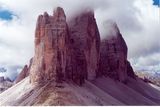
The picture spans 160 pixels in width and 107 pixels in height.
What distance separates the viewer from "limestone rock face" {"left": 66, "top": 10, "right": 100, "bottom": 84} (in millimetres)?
161250

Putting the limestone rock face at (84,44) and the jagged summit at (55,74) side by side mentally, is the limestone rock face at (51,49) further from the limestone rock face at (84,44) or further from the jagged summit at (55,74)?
the limestone rock face at (84,44)

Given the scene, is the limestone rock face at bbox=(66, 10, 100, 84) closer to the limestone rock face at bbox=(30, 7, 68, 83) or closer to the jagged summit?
the jagged summit

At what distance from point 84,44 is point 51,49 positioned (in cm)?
3924

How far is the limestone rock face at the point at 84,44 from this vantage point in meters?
161

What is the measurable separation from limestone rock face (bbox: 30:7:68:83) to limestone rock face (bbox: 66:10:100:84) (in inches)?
503

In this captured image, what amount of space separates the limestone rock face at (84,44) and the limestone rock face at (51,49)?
12772 millimetres

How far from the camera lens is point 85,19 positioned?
584 ft

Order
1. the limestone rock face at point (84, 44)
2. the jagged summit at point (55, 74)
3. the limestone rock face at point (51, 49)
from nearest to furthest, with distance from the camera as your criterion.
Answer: the jagged summit at point (55, 74) < the limestone rock face at point (51, 49) < the limestone rock face at point (84, 44)

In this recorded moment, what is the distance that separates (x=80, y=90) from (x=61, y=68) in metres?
7.88

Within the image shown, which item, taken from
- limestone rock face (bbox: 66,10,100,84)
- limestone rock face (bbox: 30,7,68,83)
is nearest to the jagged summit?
limestone rock face (bbox: 30,7,68,83)

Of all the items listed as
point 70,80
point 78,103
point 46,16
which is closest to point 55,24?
point 46,16

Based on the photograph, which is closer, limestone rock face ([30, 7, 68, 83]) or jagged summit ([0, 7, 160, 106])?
jagged summit ([0, 7, 160, 106])

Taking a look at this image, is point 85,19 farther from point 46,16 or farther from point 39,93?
point 39,93

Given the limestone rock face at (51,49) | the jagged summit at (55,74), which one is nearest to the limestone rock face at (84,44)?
the jagged summit at (55,74)
